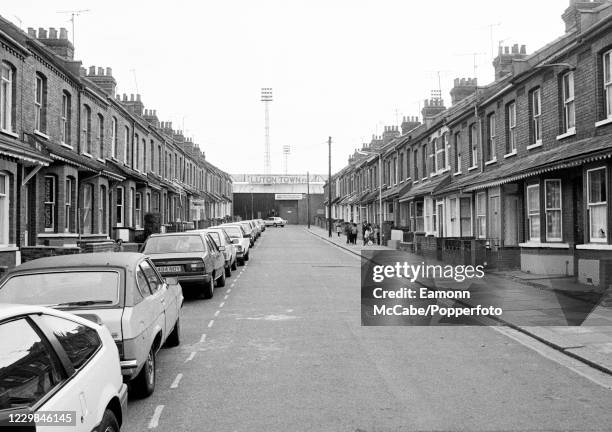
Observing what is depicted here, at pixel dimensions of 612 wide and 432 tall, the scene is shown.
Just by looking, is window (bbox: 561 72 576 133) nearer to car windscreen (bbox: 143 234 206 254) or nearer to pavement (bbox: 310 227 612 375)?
pavement (bbox: 310 227 612 375)

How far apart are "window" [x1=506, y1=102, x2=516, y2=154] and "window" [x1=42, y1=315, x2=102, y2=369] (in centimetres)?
1917

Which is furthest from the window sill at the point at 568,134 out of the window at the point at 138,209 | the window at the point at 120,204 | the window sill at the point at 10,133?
the window at the point at 138,209

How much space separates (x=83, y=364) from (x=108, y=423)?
18.3 inches

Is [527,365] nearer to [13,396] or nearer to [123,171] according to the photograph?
[13,396]

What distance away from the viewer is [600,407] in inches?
239

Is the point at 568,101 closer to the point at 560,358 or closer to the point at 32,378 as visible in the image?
the point at 560,358

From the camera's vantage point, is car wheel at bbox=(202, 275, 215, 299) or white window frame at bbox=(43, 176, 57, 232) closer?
car wheel at bbox=(202, 275, 215, 299)

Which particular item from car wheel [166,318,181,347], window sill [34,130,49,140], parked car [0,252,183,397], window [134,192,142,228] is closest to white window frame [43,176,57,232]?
window sill [34,130,49,140]

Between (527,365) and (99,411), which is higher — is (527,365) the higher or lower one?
the lower one

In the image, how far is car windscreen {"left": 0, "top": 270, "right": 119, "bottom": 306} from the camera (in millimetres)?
6398

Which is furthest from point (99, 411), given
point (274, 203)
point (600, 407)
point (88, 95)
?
point (274, 203)

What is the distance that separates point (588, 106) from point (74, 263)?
14017 millimetres

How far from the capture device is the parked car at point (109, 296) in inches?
232

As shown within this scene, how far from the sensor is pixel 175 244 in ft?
48.3
